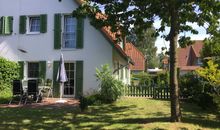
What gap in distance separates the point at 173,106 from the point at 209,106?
4.83 m

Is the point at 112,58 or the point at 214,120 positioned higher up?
the point at 112,58

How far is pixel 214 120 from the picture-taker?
15.0 meters

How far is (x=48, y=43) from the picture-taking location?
75.9ft

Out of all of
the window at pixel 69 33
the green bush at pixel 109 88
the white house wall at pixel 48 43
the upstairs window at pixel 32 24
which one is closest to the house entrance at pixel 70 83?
the white house wall at pixel 48 43

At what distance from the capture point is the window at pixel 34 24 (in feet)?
77.9

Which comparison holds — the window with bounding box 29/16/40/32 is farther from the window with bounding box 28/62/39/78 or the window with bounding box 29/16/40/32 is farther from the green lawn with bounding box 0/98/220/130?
the green lawn with bounding box 0/98/220/130

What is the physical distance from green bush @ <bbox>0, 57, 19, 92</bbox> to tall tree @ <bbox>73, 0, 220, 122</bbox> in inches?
382

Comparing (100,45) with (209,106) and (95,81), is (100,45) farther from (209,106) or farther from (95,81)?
(209,106)

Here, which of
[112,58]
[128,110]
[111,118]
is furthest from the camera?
[112,58]

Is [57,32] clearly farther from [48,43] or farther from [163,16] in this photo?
[163,16]

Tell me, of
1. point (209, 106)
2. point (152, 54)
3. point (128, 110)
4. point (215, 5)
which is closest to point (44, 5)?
point (128, 110)

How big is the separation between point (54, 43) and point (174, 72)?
428 inches

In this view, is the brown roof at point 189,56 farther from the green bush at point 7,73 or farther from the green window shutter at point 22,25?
the green bush at point 7,73

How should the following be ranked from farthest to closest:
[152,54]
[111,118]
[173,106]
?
[152,54] < [111,118] < [173,106]
